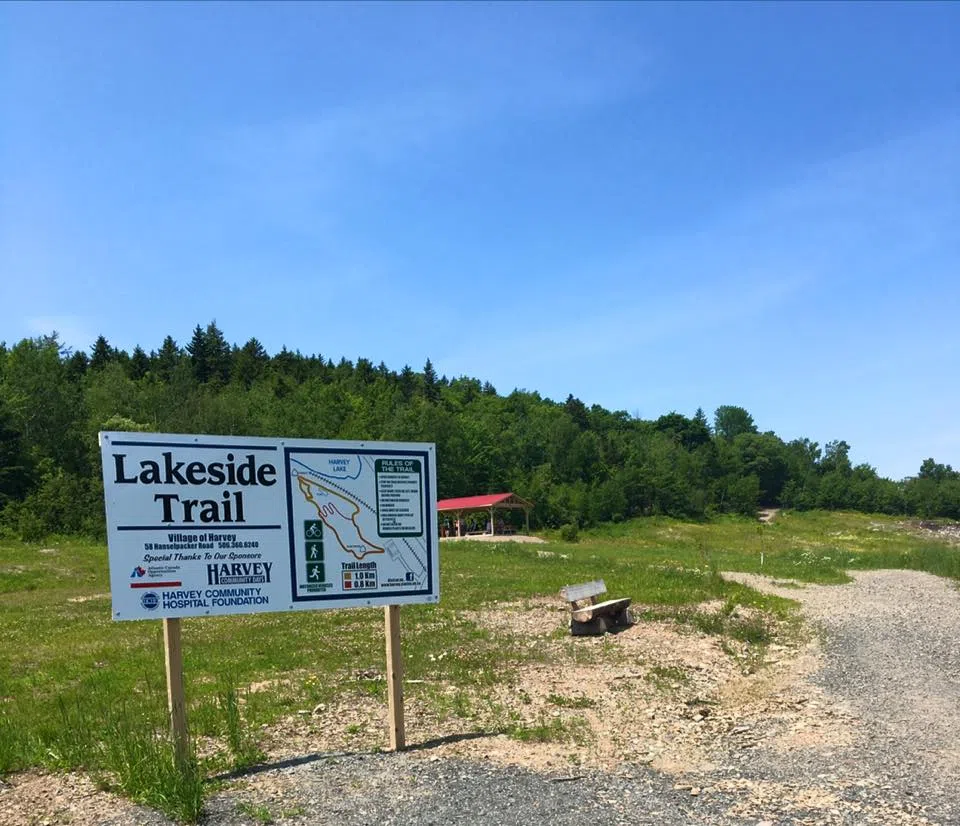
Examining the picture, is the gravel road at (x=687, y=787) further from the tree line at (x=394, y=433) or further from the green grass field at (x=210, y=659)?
the tree line at (x=394, y=433)

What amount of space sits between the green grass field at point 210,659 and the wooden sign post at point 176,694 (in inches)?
5.2

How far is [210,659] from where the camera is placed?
39.5 ft

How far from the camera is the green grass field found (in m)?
6.32

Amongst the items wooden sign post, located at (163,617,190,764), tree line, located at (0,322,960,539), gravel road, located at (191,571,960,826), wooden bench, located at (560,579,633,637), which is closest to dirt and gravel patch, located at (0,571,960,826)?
gravel road, located at (191,571,960,826)

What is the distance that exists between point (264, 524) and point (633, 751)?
3.72 metres

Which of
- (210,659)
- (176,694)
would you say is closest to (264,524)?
(176,694)

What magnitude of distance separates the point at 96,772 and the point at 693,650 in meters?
8.89

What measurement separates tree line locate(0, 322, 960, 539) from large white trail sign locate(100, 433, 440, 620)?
44924 mm

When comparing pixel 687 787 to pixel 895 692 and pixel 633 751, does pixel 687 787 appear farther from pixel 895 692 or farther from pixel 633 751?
pixel 895 692

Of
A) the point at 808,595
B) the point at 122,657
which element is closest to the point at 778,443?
the point at 808,595

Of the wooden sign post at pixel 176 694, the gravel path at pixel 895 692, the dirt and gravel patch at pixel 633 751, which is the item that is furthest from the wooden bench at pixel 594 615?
the wooden sign post at pixel 176 694

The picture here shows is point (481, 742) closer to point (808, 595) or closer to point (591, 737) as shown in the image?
point (591, 737)

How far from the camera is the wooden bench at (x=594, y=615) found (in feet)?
45.3

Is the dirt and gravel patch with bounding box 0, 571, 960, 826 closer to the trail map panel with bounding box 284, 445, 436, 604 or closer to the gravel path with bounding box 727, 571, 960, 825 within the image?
the gravel path with bounding box 727, 571, 960, 825
